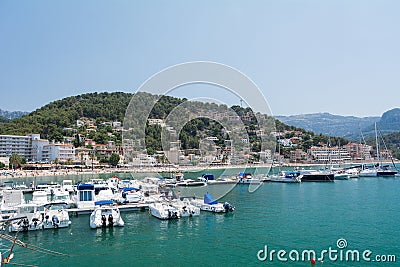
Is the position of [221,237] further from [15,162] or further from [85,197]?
[15,162]

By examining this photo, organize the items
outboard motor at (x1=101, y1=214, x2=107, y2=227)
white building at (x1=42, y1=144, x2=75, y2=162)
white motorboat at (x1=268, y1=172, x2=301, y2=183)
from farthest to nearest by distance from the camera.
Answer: white building at (x1=42, y1=144, x2=75, y2=162) → white motorboat at (x1=268, y1=172, x2=301, y2=183) → outboard motor at (x1=101, y1=214, x2=107, y2=227)

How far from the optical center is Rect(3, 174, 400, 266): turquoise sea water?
11047 mm

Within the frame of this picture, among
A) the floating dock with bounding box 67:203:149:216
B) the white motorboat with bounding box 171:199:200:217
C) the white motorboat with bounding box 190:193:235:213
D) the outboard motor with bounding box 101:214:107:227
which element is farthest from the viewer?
the white motorboat with bounding box 190:193:235:213

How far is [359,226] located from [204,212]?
7042mm

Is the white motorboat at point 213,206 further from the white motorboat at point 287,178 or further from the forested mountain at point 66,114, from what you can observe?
the forested mountain at point 66,114

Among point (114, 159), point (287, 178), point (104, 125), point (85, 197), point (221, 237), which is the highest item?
point (104, 125)

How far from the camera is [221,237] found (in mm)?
13516

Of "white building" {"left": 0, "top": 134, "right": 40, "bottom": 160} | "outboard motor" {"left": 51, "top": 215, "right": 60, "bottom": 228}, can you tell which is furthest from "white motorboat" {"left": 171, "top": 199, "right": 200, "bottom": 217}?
"white building" {"left": 0, "top": 134, "right": 40, "bottom": 160}

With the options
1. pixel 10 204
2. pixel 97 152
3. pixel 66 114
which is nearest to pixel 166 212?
pixel 10 204

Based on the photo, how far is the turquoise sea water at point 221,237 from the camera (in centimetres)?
1105

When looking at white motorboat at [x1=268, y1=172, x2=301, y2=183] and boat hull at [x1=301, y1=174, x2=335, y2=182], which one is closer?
white motorboat at [x1=268, y1=172, x2=301, y2=183]

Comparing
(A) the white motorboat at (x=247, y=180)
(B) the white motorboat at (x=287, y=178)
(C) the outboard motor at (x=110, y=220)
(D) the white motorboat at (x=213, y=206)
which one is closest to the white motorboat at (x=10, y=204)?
(C) the outboard motor at (x=110, y=220)

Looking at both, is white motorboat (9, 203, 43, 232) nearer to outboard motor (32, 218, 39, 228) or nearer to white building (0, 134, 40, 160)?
outboard motor (32, 218, 39, 228)

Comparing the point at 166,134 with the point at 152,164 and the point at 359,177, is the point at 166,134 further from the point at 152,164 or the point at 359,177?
the point at 359,177
